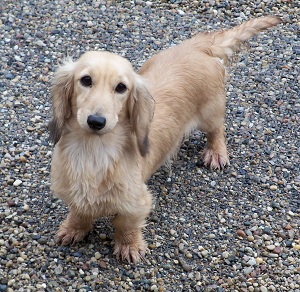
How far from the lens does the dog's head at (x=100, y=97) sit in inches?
124

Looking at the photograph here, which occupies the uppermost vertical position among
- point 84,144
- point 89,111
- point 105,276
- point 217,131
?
point 89,111

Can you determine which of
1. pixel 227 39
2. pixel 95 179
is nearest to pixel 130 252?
pixel 95 179

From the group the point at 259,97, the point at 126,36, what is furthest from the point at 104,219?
the point at 126,36

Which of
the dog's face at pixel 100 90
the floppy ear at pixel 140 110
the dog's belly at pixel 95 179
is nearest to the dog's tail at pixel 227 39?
the floppy ear at pixel 140 110

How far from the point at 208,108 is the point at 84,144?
131cm

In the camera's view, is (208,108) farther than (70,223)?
Yes

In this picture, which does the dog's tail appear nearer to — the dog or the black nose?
the dog

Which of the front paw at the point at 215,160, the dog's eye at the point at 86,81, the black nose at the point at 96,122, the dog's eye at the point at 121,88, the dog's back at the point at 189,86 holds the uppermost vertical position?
the dog's eye at the point at 86,81

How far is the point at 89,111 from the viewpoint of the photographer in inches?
123

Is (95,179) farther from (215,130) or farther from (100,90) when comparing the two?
(215,130)

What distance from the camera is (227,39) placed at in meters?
4.52

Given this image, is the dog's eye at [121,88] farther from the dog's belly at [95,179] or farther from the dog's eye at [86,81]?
the dog's belly at [95,179]

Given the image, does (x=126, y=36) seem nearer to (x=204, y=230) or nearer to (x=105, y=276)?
(x=204, y=230)

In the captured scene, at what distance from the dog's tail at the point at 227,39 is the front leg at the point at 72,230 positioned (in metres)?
1.53
